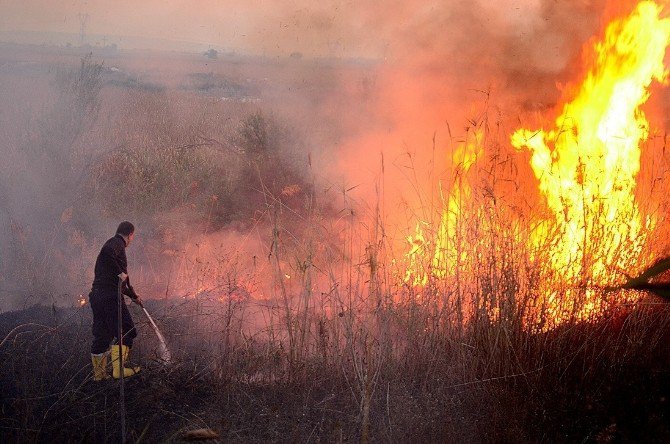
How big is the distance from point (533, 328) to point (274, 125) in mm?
10172

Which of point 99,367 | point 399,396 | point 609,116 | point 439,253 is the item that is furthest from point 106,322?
point 609,116

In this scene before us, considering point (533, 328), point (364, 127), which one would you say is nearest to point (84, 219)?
point (364, 127)

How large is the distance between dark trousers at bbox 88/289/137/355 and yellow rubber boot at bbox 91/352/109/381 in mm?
116

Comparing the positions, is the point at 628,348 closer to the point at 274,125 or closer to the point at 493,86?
the point at 493,86

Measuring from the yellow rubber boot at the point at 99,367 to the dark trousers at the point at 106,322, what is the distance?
116 millimetres

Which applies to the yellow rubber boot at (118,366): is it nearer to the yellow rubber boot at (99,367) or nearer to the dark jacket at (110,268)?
the yellow rubber boot at (99,367)

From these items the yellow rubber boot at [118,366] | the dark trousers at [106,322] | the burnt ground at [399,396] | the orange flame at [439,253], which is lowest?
the burnt ground at [399,396]

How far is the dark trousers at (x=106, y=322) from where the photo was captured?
20.1ft

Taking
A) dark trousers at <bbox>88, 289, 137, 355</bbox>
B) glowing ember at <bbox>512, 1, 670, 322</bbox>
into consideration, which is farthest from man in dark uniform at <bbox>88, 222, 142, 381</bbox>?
glowing ember at <bbox>512, 1, 670, 322</bbox>

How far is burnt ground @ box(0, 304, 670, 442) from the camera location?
14.8 feet

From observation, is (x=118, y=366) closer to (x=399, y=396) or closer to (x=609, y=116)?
(x=399, y=396)

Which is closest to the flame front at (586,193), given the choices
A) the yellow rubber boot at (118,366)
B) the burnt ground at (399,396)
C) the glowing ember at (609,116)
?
the glowing ember at (609,116)

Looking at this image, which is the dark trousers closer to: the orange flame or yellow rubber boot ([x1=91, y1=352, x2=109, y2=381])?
yellow rubber boot ([x1=91, y1=352, x2=109, y2=381])

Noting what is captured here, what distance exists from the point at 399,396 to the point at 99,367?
2.98 meters
